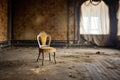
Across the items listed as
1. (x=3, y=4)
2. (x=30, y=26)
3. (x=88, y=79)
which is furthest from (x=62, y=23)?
(x=88, y=79)

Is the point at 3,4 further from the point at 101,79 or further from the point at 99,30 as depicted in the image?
the point at 101,79

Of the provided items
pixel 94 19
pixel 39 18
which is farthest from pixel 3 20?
pixel 94 19

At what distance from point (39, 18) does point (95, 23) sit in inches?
114

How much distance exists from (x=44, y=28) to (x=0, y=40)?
2.35m

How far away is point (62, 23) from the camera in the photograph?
33.4 ft

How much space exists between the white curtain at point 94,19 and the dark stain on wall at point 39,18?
0.97 m

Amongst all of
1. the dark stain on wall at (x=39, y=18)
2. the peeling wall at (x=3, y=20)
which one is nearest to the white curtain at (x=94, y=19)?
the dark stain on wall at (x=39, y=18)

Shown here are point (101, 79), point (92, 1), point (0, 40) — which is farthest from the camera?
point (92, 1)

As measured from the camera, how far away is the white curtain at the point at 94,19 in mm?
10148

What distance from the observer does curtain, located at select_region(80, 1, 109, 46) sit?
1015cm

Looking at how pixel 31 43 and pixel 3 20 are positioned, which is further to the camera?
pixel 31 43

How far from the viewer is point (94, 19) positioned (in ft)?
33.5

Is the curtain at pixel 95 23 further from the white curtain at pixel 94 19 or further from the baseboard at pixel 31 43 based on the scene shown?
the baseboard at pixel 31 43

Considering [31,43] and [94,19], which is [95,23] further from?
[31,43]
